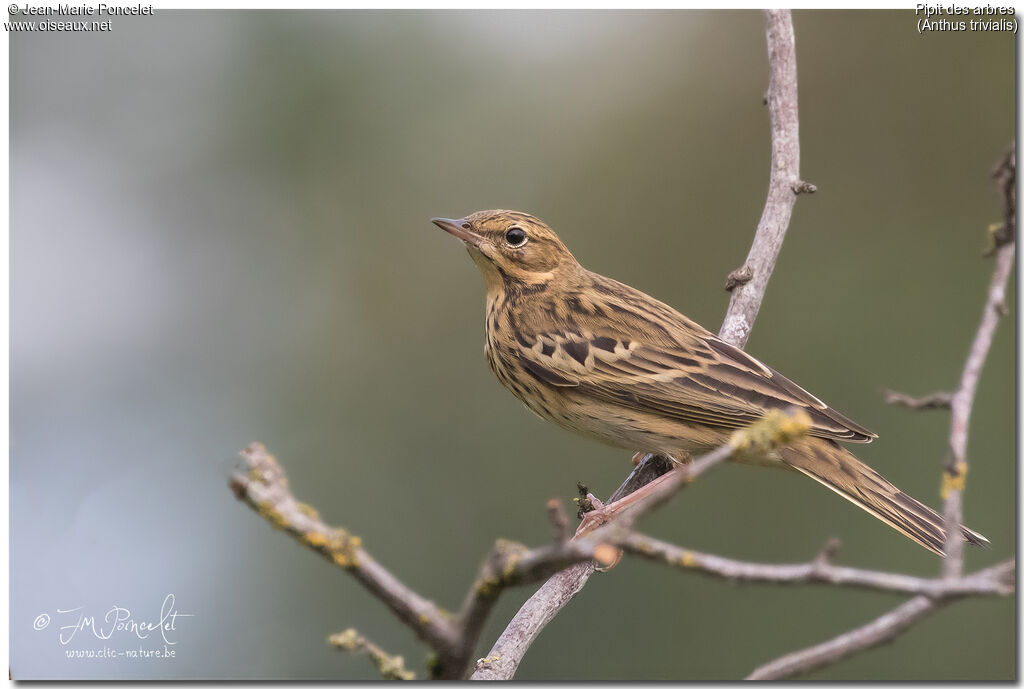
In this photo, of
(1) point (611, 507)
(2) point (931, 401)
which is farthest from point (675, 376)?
(2) point (931, 401)

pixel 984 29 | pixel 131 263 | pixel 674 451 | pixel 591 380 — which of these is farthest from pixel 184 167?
pixel 984 29

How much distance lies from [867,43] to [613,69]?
2.11m

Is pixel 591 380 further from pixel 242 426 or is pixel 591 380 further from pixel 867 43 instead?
pixel 867 43

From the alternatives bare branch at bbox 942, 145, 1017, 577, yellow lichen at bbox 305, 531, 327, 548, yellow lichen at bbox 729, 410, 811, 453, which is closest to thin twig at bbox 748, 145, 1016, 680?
bare branch at bbox 942, 145, 1017, 577

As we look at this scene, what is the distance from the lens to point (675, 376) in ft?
19.0

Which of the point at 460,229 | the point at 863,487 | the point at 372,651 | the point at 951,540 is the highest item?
the point at 460,229

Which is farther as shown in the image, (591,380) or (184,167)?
(184,167)

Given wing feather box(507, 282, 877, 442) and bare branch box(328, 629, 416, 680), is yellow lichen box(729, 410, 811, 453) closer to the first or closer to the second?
bare branch box(328, 629, 416, 680)

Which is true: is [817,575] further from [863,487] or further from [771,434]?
[863,487]

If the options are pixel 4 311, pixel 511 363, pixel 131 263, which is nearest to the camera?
pixel 4 311

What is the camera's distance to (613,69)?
851cm

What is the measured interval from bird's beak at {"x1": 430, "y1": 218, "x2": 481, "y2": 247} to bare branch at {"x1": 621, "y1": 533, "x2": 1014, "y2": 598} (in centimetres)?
388

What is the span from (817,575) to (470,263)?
268 inches

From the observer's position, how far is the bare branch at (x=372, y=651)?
324 centimetres
